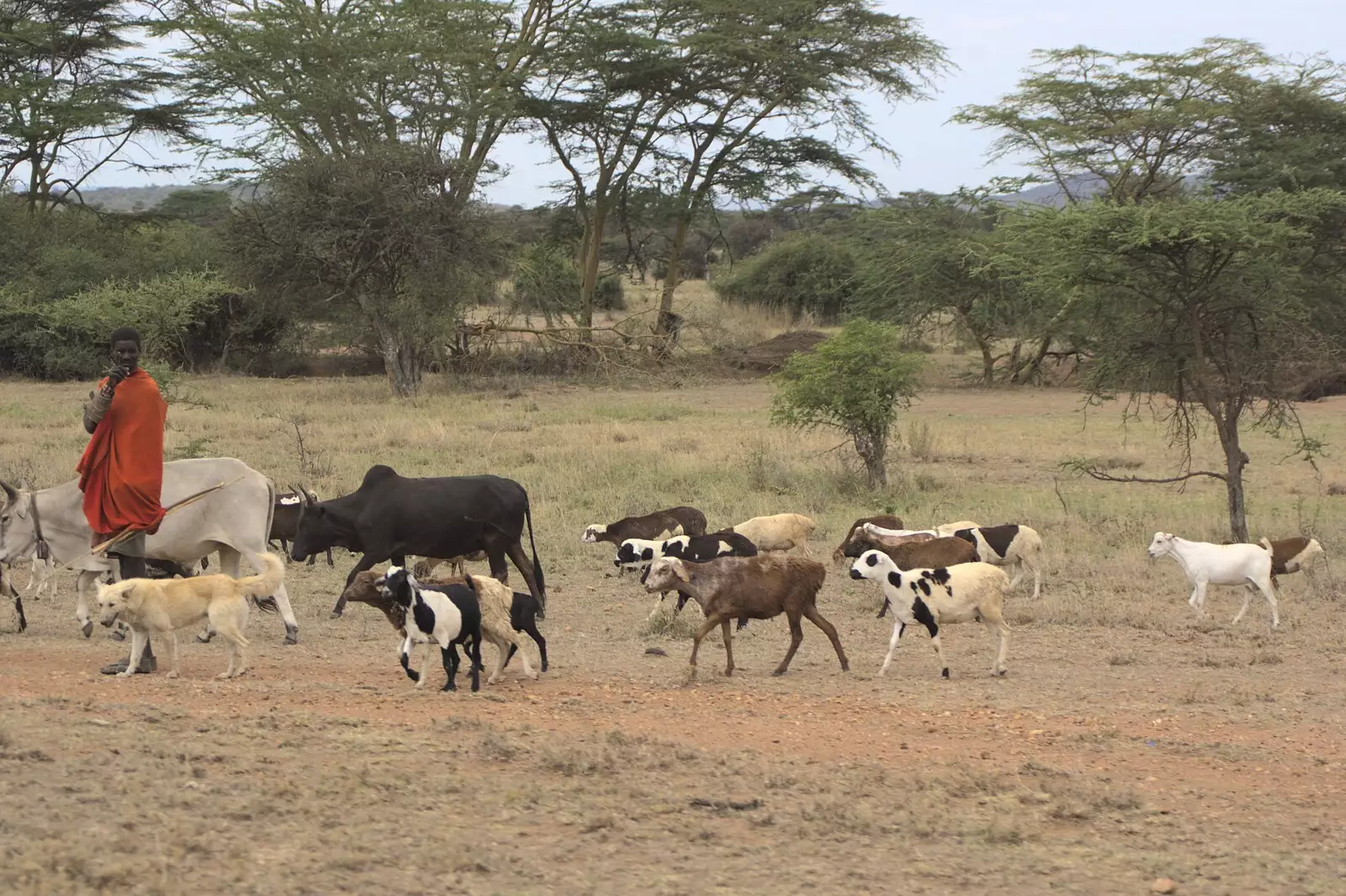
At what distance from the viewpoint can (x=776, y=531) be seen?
43.7ft

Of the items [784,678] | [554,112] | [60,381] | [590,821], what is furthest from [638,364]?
[590,821]

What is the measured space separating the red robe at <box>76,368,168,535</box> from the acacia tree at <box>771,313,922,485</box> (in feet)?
→ 35.1

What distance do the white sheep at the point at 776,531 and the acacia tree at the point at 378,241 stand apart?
1770 centimetres

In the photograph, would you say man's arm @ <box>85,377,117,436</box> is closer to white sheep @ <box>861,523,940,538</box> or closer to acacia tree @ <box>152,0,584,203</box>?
white sheep @ <box>861,523,940,538</box>

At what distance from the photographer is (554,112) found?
3866 cm

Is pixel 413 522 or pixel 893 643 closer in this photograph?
pixel 893 643

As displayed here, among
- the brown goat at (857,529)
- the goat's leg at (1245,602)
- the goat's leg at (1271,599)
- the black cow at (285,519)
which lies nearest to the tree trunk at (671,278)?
the brown goat at (857,529)

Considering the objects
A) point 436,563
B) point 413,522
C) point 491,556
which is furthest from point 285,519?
point 491,556

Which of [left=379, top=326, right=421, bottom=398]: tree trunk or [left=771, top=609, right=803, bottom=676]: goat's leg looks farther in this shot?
[left=379, top=326, right=421, bottom=398]: tree trunk

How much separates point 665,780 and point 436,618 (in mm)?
2340

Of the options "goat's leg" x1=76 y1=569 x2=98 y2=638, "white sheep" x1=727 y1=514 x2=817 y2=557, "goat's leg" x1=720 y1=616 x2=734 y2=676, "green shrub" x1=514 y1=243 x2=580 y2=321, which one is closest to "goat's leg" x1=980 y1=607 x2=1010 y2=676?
"goat's leg" x1=720 y1=616 x2=734 y2=676

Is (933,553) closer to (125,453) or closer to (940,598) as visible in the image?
(940,598)

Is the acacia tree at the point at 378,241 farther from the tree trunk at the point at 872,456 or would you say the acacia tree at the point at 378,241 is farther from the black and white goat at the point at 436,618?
the black and white goat at the point at 436,618

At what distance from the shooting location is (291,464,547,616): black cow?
444 inches
